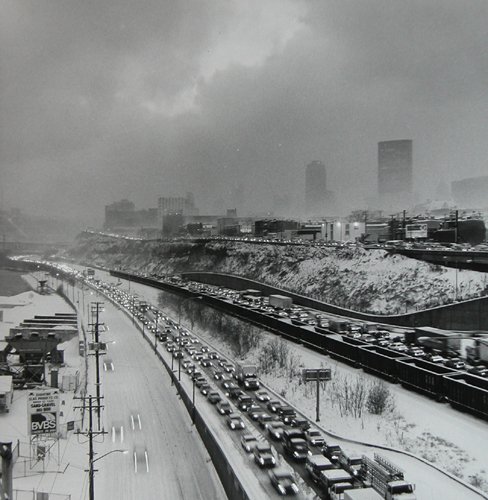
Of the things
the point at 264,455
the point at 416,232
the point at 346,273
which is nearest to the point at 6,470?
the point at 264,455

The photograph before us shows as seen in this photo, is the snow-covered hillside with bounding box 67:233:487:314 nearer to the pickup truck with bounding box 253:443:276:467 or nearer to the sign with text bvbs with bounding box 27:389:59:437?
the pickup truck with bounding box 253:443:276:467

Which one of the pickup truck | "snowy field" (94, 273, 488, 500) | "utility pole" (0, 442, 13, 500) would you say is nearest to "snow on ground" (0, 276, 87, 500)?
"utility pole" (0, 442, 13, 500)

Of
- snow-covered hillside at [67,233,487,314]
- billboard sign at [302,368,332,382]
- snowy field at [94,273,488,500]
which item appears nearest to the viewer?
snowy field at [94,273,488,500]

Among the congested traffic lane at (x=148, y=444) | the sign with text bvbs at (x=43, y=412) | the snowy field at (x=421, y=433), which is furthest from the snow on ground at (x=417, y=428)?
the sign with text bvbs at (x=43, y=412)

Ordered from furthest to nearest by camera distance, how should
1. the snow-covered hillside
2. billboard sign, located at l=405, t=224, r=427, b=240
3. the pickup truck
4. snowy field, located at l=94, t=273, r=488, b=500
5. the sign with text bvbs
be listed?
1. billboard sign, located at l=405, t=224, r=427, b=240
2. the snow-covered hillside
3. the sign with text bvbs
4. the pickup truck
5. snowy field, located at l=94, t=273, r=488, b=500

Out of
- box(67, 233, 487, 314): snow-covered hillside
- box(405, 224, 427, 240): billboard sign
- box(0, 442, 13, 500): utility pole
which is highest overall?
box(405, 224, 427, 240): billboard sign

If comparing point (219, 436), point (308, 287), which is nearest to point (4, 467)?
point (219, 436)

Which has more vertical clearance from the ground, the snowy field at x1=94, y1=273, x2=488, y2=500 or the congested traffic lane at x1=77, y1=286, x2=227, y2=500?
the snowy field at x1=94, y1=273, x2=488, y2=500
